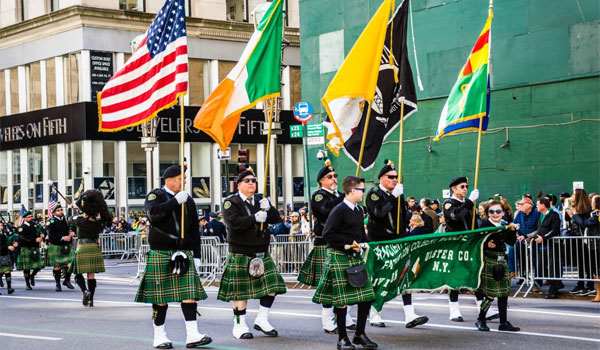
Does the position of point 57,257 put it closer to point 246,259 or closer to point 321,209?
point 321,209

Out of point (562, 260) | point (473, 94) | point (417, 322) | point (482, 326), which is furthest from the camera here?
point (562, 260)

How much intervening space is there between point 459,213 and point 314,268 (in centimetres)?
187

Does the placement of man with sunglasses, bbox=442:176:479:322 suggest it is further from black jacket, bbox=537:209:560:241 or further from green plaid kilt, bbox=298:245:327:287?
black jacket, bbox=537:209:560:241

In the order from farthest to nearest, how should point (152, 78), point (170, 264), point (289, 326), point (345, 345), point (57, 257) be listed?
1. point (57, 257)
2. point (289, 326)
3. point (152, 78)
4. point (170, 264)
5. point (345, 345)

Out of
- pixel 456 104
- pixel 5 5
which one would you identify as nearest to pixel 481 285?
pixel 456 104

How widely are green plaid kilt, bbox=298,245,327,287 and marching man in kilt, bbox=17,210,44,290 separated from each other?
10.4 meters

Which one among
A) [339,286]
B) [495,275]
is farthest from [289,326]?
[495,275]

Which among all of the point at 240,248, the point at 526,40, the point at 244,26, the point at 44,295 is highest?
the point at 244,26

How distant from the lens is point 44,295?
1836cm

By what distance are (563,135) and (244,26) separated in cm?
2755

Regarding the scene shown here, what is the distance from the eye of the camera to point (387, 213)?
36.6 feet

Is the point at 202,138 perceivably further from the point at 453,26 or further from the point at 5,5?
the point at 453,26

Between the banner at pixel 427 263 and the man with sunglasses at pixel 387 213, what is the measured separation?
1.25ft

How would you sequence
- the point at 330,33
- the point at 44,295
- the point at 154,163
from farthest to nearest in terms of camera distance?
the point at 154,163 < the point at 330,33 < the point at 44,295
